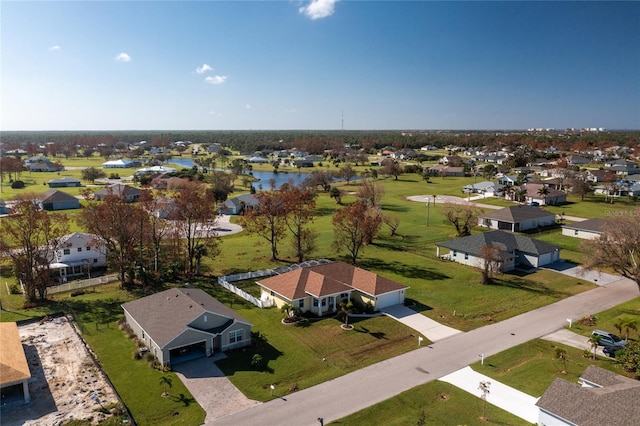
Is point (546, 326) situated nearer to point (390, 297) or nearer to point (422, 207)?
point (390, 297)

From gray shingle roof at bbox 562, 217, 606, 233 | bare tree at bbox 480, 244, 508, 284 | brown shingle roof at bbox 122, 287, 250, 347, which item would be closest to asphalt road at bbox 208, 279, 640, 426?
bare tree at bbox 480, 244, 508, 284

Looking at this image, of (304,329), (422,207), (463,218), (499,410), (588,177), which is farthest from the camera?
(588,177)

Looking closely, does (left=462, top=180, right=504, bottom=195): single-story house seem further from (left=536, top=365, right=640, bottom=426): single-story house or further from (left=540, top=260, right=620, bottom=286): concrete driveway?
(left=536, top=365, right=640, bottom=426): single-story house

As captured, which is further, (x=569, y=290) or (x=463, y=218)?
(x=463, y=218)

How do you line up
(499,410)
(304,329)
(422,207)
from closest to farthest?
(499,410)
(304,329)
(422,207)

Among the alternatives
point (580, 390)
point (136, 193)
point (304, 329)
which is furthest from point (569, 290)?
point (136, 193)

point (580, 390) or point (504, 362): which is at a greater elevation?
point (580, 390)
